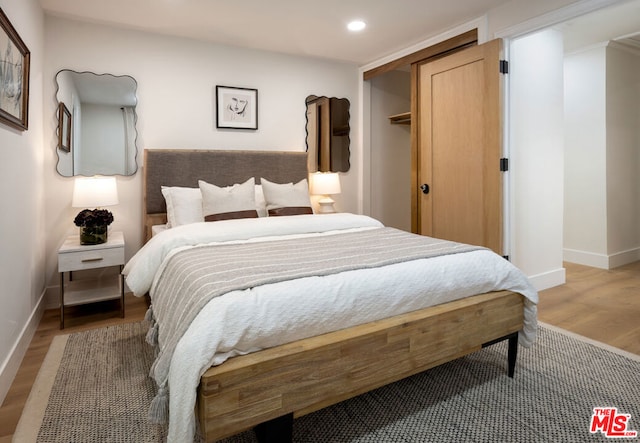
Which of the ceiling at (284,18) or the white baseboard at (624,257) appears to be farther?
the white baseboard at (624,257)

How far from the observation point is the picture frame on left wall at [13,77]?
1982 mm

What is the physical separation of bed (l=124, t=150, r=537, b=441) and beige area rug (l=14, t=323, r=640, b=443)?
21 centimetres

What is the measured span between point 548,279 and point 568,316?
766 millimetres

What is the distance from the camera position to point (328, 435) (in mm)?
1611

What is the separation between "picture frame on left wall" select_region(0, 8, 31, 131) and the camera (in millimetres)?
1982

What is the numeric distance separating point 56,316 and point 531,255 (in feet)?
13.3

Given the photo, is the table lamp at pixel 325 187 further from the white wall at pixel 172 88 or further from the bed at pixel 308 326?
the bed at pixel 308 326

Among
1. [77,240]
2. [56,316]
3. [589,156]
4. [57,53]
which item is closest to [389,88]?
[589,156]

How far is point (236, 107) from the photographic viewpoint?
12.8 ft

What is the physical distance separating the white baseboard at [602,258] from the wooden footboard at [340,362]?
10.7 feet

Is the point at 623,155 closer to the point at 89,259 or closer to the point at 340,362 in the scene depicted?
the point at 340,362

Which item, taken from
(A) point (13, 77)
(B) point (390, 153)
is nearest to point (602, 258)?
(B) point (390, 153)

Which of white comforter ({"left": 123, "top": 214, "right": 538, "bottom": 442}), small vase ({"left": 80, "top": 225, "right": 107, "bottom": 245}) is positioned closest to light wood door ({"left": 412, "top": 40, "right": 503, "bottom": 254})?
white comforter ({"left": 123, "top": 214, "right": 538, "bottom": 442})

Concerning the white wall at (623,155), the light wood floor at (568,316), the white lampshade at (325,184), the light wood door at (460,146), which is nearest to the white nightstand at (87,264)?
the light wood floor at (568,316)
